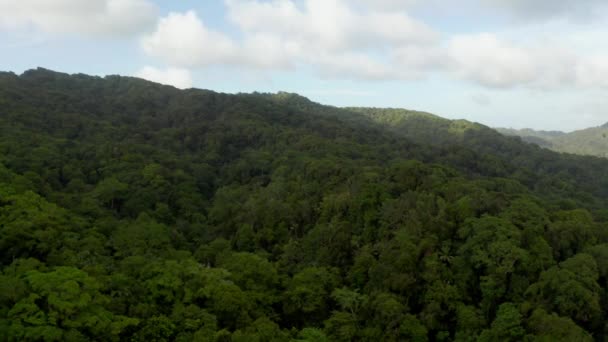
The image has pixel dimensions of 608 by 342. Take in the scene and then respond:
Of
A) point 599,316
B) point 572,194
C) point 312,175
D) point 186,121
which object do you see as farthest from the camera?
point 186,121

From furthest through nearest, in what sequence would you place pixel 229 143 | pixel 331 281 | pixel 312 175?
1. pixel 229 143
2. pixel 312 175
3. pixel 331 281

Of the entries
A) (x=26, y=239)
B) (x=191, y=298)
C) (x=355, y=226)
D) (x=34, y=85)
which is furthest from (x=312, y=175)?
(x=34, y=85)

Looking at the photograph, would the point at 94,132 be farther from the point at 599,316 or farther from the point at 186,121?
the point at 599,316

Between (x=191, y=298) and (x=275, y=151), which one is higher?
(x=275, y=151)

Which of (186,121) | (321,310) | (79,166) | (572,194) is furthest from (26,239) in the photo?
(572,194)

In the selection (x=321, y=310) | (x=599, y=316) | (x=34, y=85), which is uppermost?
(x=34, y=85)

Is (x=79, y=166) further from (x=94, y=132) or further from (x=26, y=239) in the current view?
(x=26, y=239)

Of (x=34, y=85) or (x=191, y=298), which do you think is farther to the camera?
(x=34, y=85)
